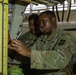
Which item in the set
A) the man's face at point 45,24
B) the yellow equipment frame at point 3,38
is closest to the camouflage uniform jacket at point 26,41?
the man's face at point 45,24

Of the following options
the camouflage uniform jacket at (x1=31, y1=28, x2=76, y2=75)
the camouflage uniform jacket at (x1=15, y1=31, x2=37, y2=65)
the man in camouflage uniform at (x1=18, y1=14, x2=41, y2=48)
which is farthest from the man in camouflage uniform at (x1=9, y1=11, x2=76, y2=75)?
the man in camouflage uniform at (x1=18, y1=14, x2=41, y2=48)

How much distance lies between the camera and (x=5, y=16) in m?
1.75

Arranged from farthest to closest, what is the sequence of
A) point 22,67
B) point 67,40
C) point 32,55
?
point 22,67 < point 67,40 < point 32,55

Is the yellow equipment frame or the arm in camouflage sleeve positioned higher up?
the yellow equipment frame

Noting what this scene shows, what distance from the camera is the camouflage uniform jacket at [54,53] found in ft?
7.06

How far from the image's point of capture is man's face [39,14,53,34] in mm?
2477

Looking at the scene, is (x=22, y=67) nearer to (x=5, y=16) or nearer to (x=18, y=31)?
(x=18, y=31)

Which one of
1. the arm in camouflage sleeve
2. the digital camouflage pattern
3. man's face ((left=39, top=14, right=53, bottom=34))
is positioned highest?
man's face ((left=39, top=14, right=53, bottom=34))

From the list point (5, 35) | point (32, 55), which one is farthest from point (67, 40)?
point (5, 35)

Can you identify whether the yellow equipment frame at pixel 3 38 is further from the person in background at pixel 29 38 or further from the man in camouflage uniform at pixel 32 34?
the man in camouflage uniform at pixel 32 34

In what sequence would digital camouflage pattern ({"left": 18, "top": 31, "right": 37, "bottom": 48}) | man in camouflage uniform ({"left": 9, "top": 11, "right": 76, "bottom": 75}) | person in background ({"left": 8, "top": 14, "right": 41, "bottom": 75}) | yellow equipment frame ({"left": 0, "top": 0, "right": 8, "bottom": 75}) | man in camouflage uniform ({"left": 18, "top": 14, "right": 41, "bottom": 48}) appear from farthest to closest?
man in camouflage uniform ({"left": 18, "top": 14, "right": 41, "bottom": 48}), digital camouflage pattern ({"left": 18, "top": 31, "right": 37, "bottom": 48}), person in background ({"left": 8, "top": 14, "right": 41, "bottom": 75}), man in camouflage uniform ({"left": 9, "top": 11, "right": 76, "bottom": 75}), yellow equipment frame ({"left": 0, "top": 0, "right": 8, "bottom": 75})

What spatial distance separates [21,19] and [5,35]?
0.94 m

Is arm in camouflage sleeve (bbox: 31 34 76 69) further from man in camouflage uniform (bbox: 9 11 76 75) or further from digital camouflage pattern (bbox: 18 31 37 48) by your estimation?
digital camouflage pattern (bbox: 18 31 37 48)

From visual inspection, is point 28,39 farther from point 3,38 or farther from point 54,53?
point 3,38
